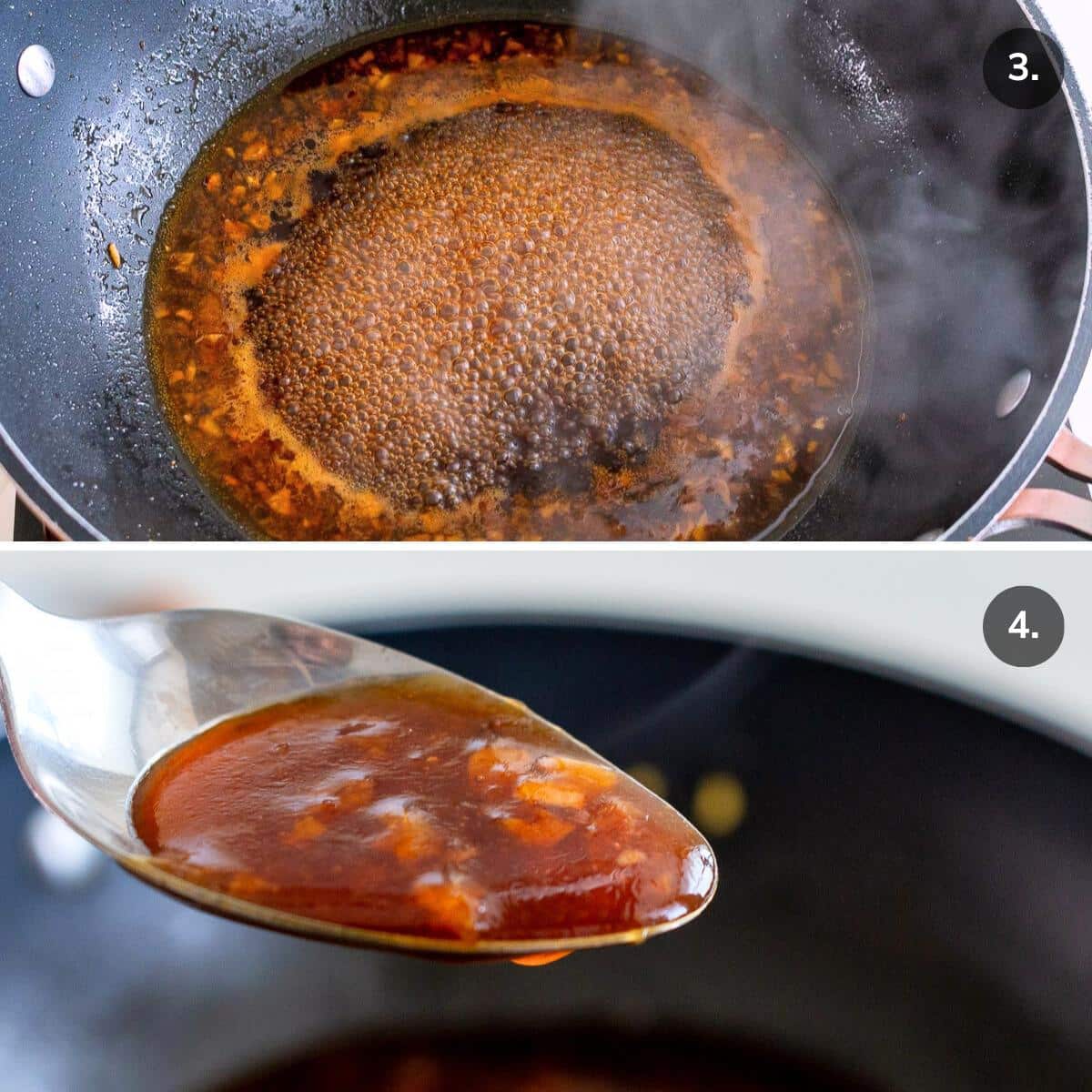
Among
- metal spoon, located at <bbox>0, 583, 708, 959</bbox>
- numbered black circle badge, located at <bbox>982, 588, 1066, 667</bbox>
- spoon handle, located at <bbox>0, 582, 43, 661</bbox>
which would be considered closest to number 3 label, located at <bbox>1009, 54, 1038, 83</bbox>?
numbered black circle badge, located at <bbox>982, 588, 1066, 667</bbox>

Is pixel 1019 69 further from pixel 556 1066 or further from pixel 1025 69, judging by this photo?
pixel 556 1066

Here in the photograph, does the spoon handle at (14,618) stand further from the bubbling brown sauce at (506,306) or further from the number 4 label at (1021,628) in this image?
the number 4 label at (1021,628)

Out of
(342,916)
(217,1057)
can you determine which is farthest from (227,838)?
(217,1057)

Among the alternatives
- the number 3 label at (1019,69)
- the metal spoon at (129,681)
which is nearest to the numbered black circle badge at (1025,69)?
the number 3 label at (1019,69)

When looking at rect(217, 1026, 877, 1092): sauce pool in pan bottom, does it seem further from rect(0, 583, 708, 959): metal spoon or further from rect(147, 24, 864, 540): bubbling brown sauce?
rect(147, 24, 864, 540): bubbling brown sauce

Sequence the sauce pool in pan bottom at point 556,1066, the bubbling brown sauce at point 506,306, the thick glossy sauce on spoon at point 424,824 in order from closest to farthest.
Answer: the thick glossy sauce on spoon at point 424,824
the sauce pool in pan bottom at point 556,1066
the bubbling brown sauce at point 506,306

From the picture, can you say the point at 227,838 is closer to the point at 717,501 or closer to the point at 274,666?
the point at 274,666
